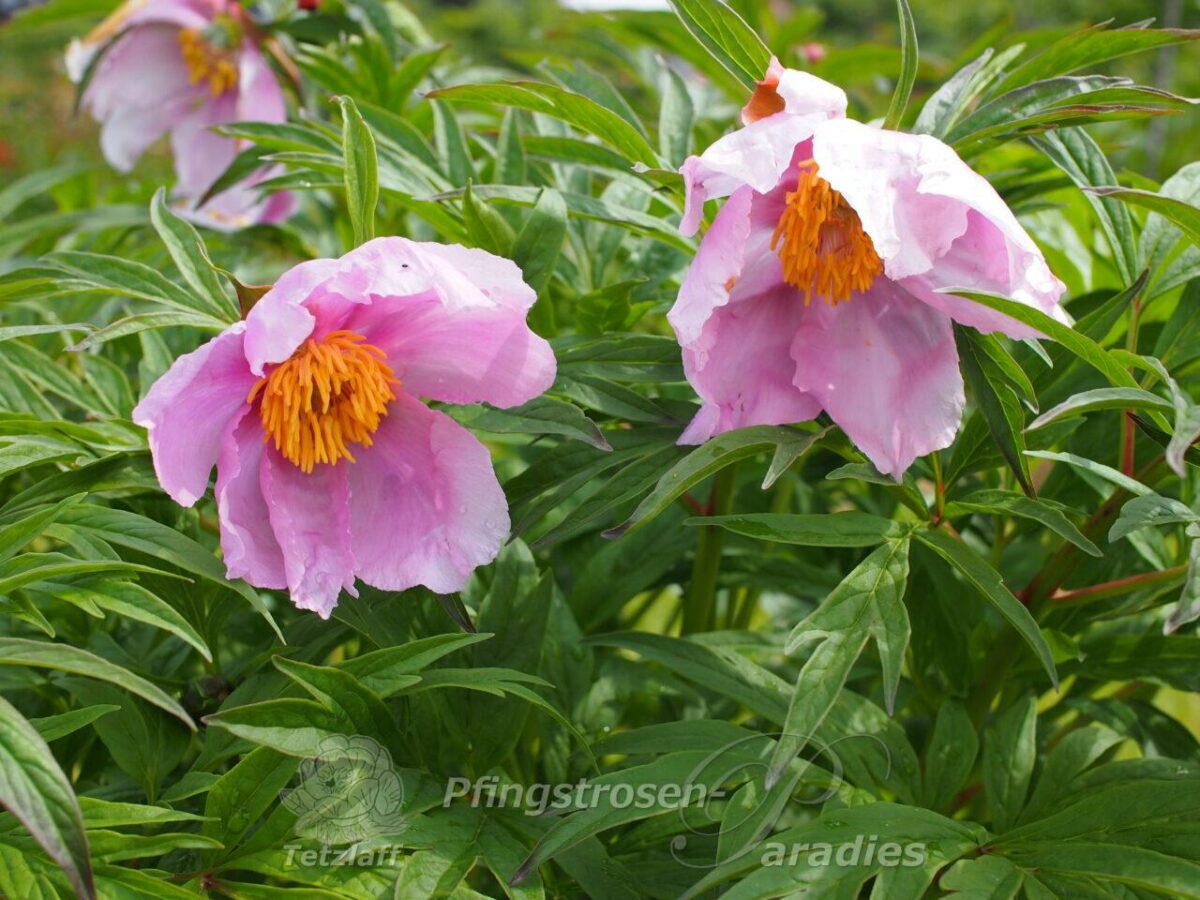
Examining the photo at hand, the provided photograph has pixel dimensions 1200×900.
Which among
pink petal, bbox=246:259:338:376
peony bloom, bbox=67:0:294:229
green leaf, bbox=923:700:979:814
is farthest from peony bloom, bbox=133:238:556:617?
peony bloom, bbox=67:0:294:229

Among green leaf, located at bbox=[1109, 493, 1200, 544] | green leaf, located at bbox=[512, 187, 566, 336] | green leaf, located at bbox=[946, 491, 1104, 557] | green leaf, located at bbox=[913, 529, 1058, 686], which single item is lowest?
green leaf, located at bbox=[913, 529, 1058, 686]

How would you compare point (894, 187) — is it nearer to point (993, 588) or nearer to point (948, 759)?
point (993, 588)

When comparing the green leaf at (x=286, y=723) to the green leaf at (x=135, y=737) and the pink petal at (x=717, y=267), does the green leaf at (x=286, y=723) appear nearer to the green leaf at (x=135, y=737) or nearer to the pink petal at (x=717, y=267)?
the green leaf at (x=135, y=737)

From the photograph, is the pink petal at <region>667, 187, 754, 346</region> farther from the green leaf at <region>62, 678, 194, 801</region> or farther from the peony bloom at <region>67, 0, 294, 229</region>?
the peony bloom at <region>67, 0, 294, 229</region>

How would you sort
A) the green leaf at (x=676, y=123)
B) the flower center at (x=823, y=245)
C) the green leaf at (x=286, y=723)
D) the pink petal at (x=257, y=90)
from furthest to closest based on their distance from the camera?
the pink petal at (x=257, y=90) < the green leaf at (x=676, y=123) < the flower center at (x=823, y=245) < the green leaf at (x=286, y=723)

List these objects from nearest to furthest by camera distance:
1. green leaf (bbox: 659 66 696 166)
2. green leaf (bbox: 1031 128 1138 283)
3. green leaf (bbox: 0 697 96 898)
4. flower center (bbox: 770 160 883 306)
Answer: green leaf (bbox: 0 697 96 898), flower center (bbox: 770 160 883 306), green leaf (bbox: 1031 128 1138 283), green leaf (bbox: 659 66 696 166)

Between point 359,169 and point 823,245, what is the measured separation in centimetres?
30

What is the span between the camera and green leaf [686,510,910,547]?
775 millimetres

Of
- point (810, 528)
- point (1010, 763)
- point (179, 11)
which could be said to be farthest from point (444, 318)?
point (179, 11)

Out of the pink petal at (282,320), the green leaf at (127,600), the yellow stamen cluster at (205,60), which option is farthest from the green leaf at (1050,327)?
the yellow stamen cluster at (205,60)

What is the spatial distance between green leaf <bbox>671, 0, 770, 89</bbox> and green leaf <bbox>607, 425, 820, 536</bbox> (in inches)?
9.3

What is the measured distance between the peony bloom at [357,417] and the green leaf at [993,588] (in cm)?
26

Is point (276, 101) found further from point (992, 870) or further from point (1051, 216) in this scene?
point (992, 870)

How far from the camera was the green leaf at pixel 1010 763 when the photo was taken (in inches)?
33.8
